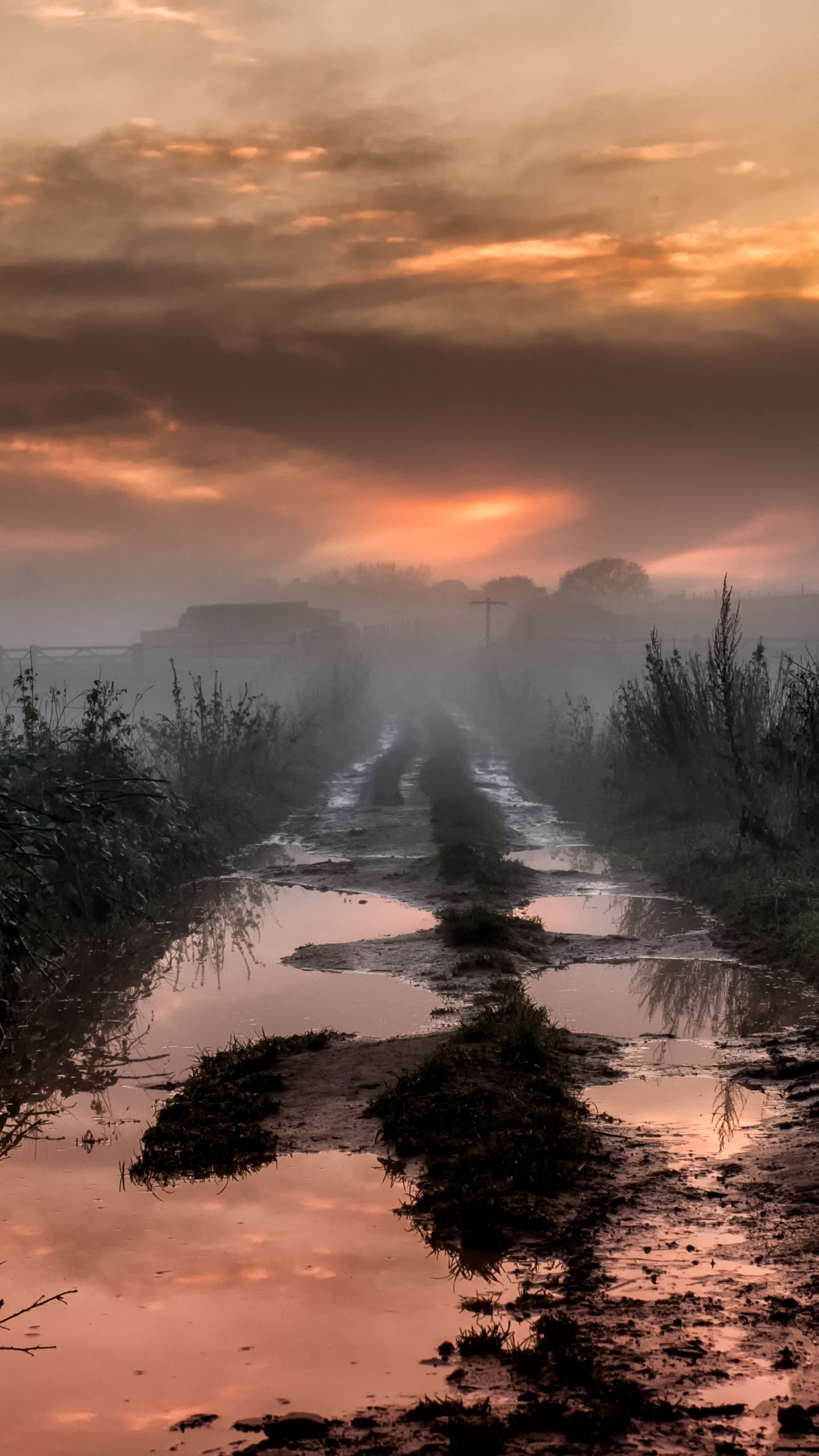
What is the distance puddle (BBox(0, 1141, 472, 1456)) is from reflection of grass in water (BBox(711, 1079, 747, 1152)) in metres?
1.83

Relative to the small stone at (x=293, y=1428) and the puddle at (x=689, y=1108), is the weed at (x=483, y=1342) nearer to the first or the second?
the small stone at (x=293, y=1428)

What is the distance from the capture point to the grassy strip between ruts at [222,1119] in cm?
573

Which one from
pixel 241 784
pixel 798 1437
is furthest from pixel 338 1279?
pixel 241 784

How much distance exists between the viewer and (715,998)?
29.3ft

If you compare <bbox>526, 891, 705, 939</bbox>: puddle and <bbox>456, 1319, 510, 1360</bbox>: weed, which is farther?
<bbox>526, 891, 705, 939</bbox>: puddle

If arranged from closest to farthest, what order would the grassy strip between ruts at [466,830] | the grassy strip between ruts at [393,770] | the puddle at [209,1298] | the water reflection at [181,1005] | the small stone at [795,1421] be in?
the small stone at [795,1421], the puddle at [209,1298], the water reflection at [181,1005], the grassy strip between ruts at [466,830], the grassy strip between ruts at [393,770]

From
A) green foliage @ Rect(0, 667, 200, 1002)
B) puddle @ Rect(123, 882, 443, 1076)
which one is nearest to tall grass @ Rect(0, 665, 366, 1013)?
green foliage @ Rect(0, 667, 200, 1002)

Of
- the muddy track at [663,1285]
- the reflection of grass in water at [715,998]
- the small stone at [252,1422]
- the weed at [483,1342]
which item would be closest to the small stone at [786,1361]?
the muddy track at [663,1285]

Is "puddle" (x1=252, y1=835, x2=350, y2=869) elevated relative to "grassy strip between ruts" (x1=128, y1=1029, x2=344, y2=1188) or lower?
elevated

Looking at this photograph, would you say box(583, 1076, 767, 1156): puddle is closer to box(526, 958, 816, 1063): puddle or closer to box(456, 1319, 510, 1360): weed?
box(526, 958, 816, 1063): puddle

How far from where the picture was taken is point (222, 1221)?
16.9 feet

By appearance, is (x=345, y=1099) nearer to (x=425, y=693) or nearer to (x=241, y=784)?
(x=241, y=784)

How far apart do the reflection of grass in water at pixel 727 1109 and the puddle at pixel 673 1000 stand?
0.61m

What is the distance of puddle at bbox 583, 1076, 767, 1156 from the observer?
5.98 metres
